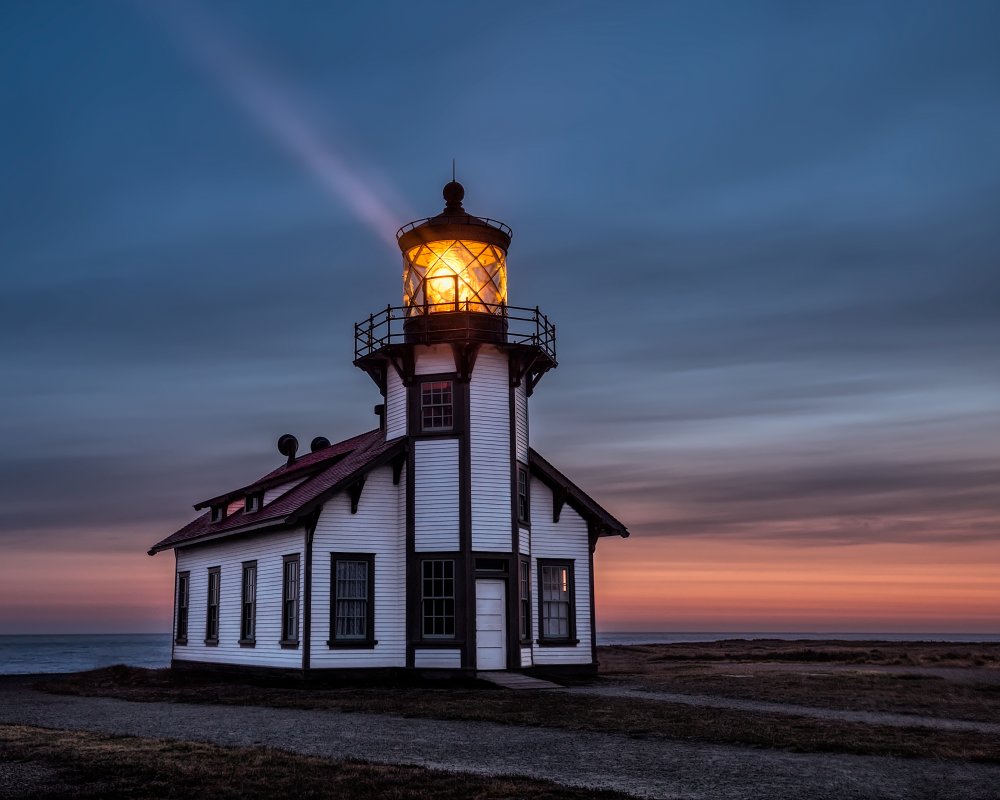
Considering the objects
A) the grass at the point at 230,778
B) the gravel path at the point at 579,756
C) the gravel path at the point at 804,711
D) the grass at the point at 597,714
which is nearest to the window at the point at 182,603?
the grass at the point at 597,714

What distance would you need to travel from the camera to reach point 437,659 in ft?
82.9

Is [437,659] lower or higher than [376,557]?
lower

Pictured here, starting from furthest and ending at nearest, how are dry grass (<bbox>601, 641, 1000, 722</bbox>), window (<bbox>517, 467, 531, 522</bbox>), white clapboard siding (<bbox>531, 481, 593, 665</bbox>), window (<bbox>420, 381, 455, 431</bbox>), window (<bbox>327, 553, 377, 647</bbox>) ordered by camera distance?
white clapboard siding (<bbox>531, 481, 593, 665</bbox>) < window (<bbox>517, 467, 531, 522</bbox>) < window (<bbox>420, 381, 455, 431</bbox>) < window (<bbox>327, 553, 377, 647</bbox>) < dry grass (<bbox>601, 641, 1000, 722</bbox>)

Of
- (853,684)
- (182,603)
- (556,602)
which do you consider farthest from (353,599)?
(853,684)

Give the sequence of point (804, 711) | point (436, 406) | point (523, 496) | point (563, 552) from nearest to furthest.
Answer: point (804, 711)
point (436, 406)
point (523, 496)
point (563, 552)

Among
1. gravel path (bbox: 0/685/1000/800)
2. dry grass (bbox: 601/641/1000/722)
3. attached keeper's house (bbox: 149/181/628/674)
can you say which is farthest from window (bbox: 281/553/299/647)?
dry grass (bbox: 601/641/1000/722)

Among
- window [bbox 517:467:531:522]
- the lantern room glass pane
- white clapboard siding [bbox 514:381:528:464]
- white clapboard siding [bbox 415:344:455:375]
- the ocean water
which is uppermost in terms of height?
the lantern room glass pane

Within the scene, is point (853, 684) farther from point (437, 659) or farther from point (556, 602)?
point (437, 659)

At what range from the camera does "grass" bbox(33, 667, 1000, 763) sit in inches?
527

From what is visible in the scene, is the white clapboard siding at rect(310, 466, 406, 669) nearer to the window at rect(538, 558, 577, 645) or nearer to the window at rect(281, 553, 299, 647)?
the window at rect(281, 553, 299, 647)

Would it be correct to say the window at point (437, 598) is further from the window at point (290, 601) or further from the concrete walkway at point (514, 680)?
the window at point (290, 601)

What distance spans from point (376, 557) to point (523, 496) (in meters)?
4.17

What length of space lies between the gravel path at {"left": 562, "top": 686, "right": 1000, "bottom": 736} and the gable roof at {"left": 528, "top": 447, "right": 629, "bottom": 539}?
6.63m

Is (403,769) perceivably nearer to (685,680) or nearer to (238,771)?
(238,771)
